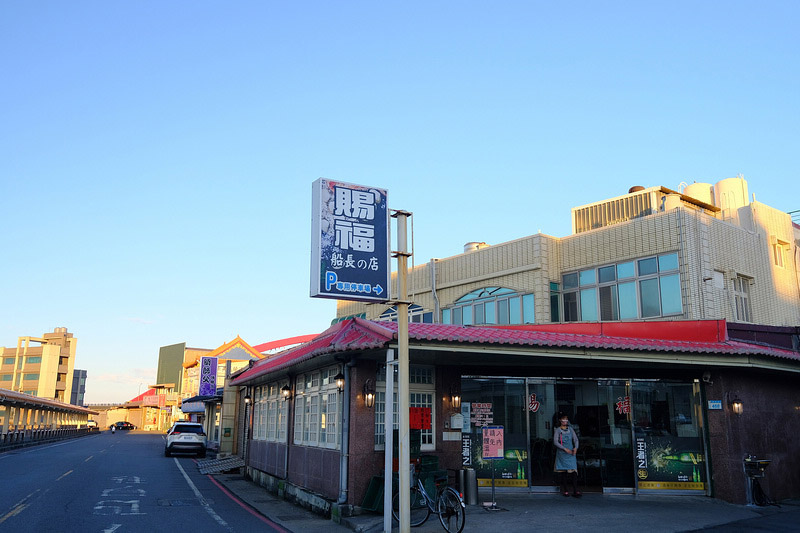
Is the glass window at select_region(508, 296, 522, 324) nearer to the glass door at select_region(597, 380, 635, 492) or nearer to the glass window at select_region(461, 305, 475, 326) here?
the glass window at select_region(461, 305, 475, 326)

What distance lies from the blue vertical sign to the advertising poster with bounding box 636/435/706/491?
8.17 metres

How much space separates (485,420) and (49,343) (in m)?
101

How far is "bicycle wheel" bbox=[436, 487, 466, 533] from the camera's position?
10.6 meters

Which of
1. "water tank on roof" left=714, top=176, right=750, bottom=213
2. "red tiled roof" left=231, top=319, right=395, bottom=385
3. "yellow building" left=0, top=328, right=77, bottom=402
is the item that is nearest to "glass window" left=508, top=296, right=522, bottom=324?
"water tank on roof" left=714, top=176, right=750, bottom=213

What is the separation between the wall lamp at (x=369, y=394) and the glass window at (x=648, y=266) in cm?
1287

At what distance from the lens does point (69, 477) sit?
2111 centimetres

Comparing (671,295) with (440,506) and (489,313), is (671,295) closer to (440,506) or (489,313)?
(489,313)

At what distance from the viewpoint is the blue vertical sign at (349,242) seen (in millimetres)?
10312

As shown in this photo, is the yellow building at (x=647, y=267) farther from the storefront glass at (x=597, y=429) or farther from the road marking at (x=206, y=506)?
the road marking at (x=206, y=506)

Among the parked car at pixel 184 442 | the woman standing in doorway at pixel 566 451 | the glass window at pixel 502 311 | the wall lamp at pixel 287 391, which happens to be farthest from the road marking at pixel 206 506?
the glass window at pixel 502 311

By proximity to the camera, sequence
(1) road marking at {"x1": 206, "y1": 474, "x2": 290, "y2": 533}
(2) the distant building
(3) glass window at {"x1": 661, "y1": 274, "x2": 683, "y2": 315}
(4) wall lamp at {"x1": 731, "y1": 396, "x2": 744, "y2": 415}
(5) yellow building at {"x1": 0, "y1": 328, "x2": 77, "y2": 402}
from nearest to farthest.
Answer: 1. (1) road marking at {"x1": 206, "y1": 474, "x2": 290, "y2": 533}
2. (4) wall lamp at {"x1": 731, "y1": 396, "x2": 744, "y2": 415}
3. (3) glass window at {"x1": 661, "y1": 274, "x2": 683, "y2": 315}
4. (5) yellow building at {"x1": 0, "y1": 328, "x2": 77, "y2": 402}
5. (2) the distant building

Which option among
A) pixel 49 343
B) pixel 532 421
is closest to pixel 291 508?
pixel 532 421

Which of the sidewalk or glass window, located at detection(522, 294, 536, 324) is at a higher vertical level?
glass window, located at detection(522, 294, 536, 324)

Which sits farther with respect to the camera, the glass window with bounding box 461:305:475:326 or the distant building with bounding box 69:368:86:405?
the distant building with bounding box 69:368:86:405
